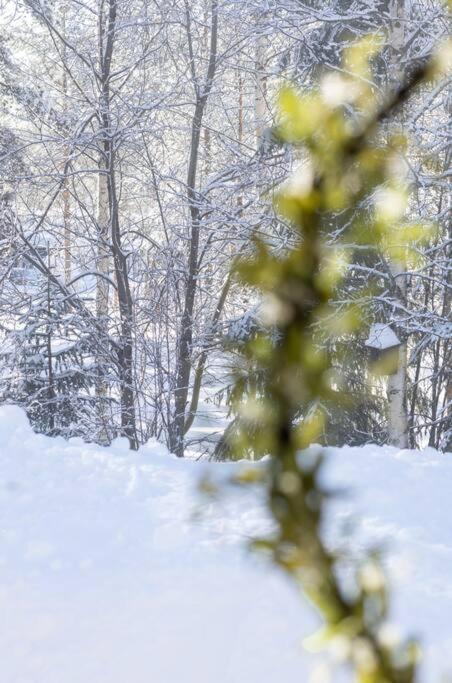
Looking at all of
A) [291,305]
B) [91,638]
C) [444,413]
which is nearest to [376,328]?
[444,413]

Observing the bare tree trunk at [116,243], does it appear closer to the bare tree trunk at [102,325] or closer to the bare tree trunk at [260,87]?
the bare tree trunk at [102,325]

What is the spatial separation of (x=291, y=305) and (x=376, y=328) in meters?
7.71

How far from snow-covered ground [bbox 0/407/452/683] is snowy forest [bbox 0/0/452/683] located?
0.01 m

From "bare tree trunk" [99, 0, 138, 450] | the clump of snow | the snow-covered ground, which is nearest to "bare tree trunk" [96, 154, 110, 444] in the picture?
"bare tree trunk" [99, 0, 138, 450]

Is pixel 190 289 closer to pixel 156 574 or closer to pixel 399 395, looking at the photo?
pixel 399 395

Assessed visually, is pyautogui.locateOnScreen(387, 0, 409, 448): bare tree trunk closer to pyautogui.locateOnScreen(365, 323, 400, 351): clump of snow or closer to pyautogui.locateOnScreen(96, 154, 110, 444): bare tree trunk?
pyautogui.locateOnScreen(365, 323, 400, 351): clump of snow

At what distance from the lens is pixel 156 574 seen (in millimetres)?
3277

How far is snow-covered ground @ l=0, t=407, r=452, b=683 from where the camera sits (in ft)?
8.70

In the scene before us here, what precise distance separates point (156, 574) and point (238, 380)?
294 cm

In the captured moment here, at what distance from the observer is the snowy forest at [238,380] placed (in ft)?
1.14

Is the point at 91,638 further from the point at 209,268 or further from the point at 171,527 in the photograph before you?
the point at 209,268

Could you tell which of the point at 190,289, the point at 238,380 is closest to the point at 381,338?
the point at 190,289

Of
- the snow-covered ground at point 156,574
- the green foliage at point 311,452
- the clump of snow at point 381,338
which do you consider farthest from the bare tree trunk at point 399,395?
the green foliage at point 311,452

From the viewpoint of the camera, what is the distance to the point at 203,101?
32.3 feet
